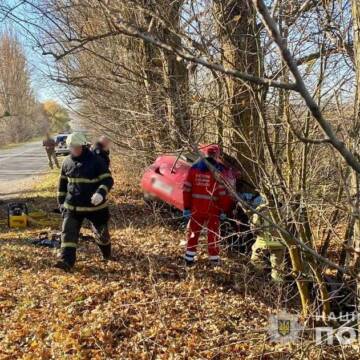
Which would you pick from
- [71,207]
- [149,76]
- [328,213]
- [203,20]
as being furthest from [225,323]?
[149,76]

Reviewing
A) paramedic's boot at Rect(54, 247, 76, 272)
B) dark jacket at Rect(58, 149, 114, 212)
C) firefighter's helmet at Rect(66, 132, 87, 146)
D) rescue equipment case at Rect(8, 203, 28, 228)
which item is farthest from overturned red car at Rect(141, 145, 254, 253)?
rescue equipment case at Rect(8, 203, 28, 228)

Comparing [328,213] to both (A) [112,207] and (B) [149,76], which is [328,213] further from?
(A) [112,207]

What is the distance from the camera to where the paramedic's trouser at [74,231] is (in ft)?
21.2

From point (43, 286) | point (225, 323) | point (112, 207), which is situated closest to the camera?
point (225, 323)

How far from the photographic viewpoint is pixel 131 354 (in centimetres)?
441

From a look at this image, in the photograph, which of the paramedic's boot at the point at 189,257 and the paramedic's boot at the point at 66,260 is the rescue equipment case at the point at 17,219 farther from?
the paramedic's boot at the point at 189,257

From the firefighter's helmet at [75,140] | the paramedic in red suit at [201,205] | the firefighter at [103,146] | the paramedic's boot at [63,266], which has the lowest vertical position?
the paramedic's boot at [63,266]

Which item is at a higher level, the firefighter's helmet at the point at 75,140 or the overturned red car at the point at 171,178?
the firefighter's helmet at the point at 75,140

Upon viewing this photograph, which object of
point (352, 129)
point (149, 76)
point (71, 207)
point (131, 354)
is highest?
point (149, 76)

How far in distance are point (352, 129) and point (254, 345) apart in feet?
7.55

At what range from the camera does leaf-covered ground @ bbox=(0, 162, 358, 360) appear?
446 cm

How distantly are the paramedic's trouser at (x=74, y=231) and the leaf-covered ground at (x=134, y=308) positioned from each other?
25cm

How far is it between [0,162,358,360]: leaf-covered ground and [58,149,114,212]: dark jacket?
90 centimetres

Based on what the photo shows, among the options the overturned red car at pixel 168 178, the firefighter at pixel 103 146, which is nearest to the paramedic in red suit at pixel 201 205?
the overturned red car at pixel 168 178
